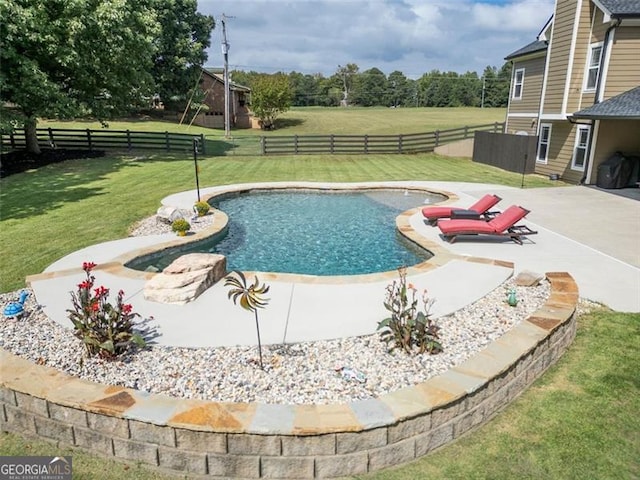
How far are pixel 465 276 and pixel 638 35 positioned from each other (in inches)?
513

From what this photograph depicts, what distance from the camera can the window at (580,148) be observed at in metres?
15.7

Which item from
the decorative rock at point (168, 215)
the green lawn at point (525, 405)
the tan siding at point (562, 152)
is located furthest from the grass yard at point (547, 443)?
the tan siding at point (562, 152)

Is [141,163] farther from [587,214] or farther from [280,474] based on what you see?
[280,474]

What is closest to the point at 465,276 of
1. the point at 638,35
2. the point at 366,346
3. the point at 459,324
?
the point at 459,324

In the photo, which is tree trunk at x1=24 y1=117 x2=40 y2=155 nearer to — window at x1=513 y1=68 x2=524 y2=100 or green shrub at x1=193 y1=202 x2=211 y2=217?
green shrub at x1=193 y1=202 x2=211 y2=217

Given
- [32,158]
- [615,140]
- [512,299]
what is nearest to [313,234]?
[512,299]

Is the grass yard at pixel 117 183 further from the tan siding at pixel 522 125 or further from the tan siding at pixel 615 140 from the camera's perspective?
the tan siding at pixel 522 125

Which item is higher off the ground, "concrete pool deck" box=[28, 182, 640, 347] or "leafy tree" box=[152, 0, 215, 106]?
"leafy tree" box=[152, 0, 215, 106]

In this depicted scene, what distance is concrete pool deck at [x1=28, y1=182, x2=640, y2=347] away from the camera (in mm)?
5273

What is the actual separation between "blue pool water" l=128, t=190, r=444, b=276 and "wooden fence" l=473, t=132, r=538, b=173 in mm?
6505

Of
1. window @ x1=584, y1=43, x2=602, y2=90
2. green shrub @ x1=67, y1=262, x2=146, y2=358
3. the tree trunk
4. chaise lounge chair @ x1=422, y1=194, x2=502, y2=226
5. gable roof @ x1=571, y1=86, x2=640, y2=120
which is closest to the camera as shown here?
green shrub @ x1=67, y1=262, x2=146, y2=358

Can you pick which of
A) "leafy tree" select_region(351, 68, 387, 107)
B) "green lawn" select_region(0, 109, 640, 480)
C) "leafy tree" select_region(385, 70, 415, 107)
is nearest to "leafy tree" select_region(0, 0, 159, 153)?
"green lawn" select_region(0, 109, 640, 480)

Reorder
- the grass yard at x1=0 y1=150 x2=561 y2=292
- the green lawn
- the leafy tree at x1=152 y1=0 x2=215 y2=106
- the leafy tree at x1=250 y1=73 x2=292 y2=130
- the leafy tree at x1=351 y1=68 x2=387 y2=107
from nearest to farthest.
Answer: the green lawn, the grass yard at x1=0 y1=150 x2=561 y2=292, the leafy tree at x1=152 y1=0 x2=215 y2=106, the leafy tree at x1=250 y1=73 x2=292 y2=130, the leafy tree at x1=351 y1=68 x2=387 y2=107

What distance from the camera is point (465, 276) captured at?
22.5 feet
